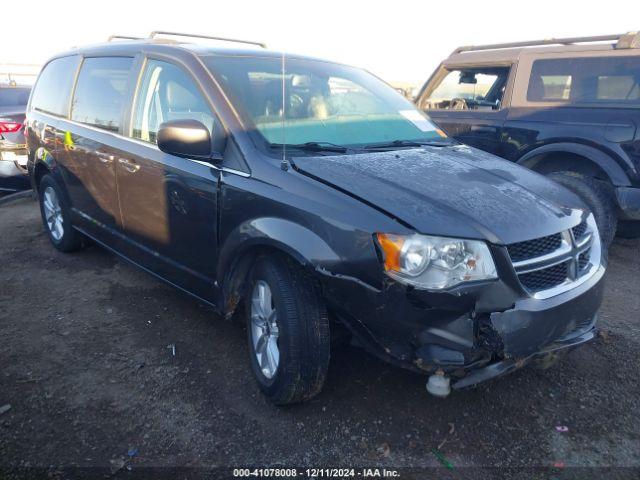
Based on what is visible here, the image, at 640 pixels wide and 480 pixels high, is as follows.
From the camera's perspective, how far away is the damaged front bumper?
2029mm

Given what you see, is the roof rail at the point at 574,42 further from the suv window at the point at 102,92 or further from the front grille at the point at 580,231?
the suv window at the point at 102,92

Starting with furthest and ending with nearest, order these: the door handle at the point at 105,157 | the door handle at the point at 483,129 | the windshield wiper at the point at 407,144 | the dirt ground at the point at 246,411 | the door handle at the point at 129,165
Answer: the door handle at the point at 483,129, the door handle at the point at 105,157, the door handle at the point at 129,165, the windshield wiper at the point at 407,144, the dirt ground at the point at 246,411

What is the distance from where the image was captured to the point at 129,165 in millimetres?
3355

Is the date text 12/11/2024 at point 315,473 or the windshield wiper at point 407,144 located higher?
the windshield wiper at point 407,144

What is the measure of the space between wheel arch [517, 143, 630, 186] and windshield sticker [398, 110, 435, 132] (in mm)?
1810

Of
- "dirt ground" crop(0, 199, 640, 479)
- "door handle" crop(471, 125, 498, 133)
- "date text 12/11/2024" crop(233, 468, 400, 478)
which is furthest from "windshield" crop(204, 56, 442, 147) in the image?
"door handle" crop(471, 125, 498, 133)

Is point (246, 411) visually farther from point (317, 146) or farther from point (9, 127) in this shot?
point (9, 127)

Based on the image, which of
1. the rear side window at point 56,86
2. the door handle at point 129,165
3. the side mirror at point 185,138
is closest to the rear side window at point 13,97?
the rear side window at point 56,86

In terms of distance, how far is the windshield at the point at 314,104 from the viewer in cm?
285

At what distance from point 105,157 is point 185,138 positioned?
134 centimetres

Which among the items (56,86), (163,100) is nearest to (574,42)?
(163,100)

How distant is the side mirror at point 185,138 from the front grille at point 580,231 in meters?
1.91

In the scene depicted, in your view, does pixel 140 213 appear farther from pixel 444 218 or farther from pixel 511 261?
pixel 511 261

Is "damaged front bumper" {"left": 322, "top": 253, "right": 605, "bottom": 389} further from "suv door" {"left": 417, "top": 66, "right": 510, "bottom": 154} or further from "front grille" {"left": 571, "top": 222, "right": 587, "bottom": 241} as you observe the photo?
"suv door" {"left": 417, "top": 66, "right": 510, "bottom": 154}
